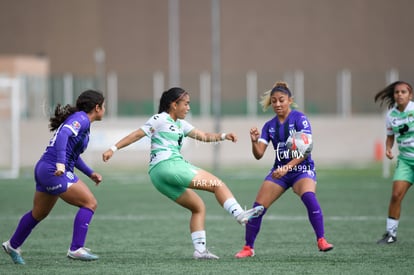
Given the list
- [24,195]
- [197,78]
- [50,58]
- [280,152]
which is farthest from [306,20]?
[280,152]

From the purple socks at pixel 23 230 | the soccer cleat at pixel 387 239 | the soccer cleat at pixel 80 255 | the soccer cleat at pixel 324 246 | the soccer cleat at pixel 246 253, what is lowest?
the soccer cleat at pixel 387 239

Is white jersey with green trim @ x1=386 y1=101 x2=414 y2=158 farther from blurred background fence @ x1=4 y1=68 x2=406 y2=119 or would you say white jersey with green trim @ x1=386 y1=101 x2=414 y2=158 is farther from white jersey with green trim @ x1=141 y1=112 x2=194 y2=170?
blurred background fence @ x1=4 y1=68 x2=406 y2=119

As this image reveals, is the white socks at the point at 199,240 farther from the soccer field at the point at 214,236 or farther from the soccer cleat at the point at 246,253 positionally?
the soccer cleat at the point at 246,253

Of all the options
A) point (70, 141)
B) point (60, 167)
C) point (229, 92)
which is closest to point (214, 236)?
point (70, 141)

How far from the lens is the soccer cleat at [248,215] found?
931 centimetres

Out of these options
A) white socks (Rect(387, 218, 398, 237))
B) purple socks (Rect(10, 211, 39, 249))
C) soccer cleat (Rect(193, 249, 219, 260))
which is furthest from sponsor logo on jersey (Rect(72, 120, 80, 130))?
white socks (Rect(387, 218, 398, 237))

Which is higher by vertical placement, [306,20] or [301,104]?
[306,20]

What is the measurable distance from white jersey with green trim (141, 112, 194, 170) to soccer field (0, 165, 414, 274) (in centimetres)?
111

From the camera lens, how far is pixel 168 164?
377 inches

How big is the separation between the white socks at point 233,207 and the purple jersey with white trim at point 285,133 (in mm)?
1004

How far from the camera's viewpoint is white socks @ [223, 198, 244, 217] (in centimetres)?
938

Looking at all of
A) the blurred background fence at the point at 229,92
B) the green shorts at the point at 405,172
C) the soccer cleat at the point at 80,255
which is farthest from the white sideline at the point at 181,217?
the blurred background fence at the point at 229,92

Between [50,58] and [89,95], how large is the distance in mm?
35120

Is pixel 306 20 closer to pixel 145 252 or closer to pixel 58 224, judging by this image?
pixel 58 224
